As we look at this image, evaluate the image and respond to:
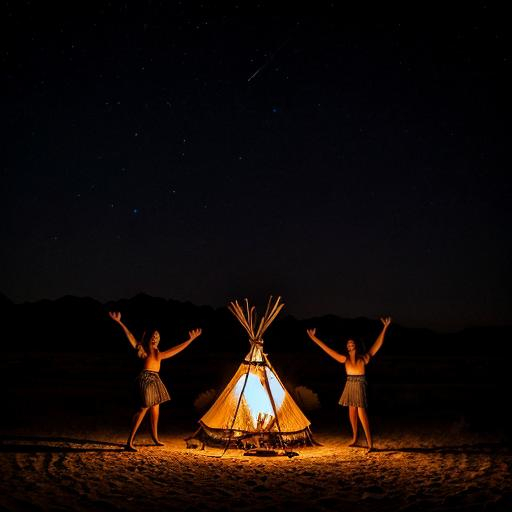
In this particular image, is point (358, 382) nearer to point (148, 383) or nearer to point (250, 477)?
point (250, 477)

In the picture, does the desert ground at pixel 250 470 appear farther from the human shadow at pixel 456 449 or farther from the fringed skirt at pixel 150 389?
the fringed skirt at pixel 150 389

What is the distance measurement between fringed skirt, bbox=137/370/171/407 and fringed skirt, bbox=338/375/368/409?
2.43 meters

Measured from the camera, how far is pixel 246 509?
4.80 meters

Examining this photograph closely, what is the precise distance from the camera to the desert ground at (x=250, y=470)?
16.4ft

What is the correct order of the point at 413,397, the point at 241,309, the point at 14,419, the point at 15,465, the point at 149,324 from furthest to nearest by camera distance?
1. the point at 149,324
2. the point at 413,397
3. the point at 14,419
4. the point at 241,309
5. the point at 15,465

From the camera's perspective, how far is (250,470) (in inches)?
251

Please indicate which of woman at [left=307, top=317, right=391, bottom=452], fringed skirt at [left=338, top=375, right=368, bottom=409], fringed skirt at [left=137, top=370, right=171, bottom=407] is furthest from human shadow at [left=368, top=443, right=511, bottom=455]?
fringed skirt at [left=137, top=370, right=171, bottom=407]

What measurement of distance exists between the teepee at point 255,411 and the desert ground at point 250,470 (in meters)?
0.29

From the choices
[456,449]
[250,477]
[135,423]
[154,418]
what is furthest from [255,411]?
[456,449]

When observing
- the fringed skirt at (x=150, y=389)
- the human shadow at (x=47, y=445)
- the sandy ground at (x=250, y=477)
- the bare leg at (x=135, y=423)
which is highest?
the fringed skirt at (x=150, y=389)

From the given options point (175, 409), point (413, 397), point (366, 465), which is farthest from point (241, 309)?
point (413, 397)

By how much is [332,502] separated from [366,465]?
172 cm

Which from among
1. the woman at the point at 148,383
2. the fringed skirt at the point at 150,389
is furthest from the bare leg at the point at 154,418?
the fringed skirt at the point at 150,389

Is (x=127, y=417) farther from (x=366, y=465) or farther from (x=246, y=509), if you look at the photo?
(x=246, y=509)
